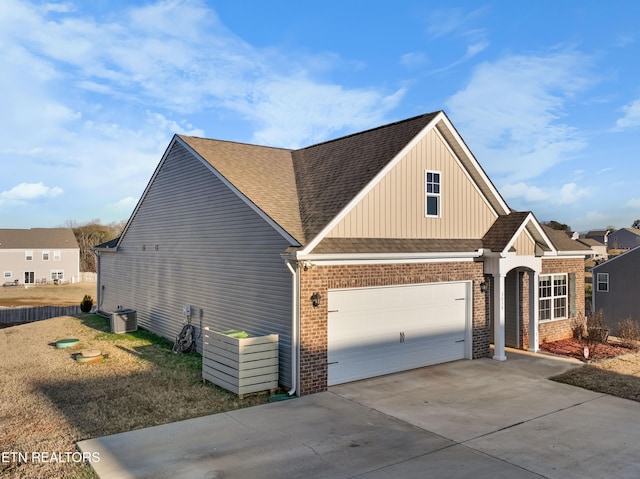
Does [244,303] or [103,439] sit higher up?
[244,303]

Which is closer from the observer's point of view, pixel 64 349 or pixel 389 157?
pixel 389 157

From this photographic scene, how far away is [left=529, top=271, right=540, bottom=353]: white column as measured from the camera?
14734 mm

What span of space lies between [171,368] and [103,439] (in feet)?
16.4

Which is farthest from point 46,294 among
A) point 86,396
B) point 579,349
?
point 579,349

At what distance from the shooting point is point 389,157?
12734mm

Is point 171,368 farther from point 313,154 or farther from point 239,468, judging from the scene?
point 313,154

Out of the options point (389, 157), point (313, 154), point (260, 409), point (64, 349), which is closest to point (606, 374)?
point (389, 157)

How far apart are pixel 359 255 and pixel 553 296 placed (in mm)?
8897

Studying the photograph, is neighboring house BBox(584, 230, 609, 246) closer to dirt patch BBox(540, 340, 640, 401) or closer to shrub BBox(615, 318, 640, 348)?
shrub BBox(615, 318, 640, 348)

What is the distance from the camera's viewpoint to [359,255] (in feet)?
36.6

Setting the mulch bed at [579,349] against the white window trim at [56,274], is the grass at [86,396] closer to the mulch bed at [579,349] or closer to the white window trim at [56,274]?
the mulch bed at [579,349]

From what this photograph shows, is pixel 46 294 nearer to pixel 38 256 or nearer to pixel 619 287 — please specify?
pixel 38 256

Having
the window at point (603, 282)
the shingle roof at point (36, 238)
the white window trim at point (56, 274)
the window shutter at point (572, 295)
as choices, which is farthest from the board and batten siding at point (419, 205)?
the white window trim at point (56, 274)

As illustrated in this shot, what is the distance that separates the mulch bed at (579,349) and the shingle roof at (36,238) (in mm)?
61088
